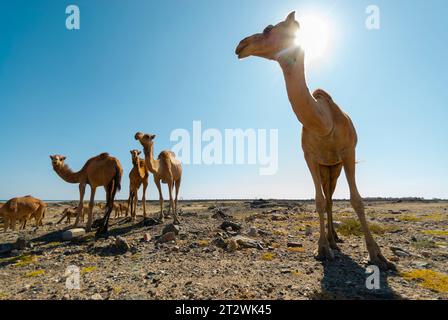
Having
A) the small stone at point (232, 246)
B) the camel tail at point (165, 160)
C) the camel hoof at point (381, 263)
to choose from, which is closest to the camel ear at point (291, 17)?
the camel hoof at point (381, 263)

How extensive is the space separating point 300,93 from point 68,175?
10.2 m

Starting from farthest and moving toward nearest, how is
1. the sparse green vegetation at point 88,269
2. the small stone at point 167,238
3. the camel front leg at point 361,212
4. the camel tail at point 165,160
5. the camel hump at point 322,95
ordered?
1. the camel tail at point 165,160
2. the small stone at point 167,238
3. the camel hump at point 322,95
4. the sparse green vegetation at point 88,269
5. the camel front leg at point 361,212

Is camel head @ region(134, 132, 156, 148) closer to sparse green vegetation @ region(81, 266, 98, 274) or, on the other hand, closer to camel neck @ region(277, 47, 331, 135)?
sparse green vegetation @ region(81, 266, 98, 274)

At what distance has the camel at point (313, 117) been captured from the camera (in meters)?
4.82

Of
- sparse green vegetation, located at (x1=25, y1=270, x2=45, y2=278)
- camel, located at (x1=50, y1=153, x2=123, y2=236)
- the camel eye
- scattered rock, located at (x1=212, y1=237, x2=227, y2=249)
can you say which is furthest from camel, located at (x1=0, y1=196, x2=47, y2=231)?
the camel eye

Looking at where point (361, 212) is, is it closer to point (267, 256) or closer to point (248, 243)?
point (267, 256)

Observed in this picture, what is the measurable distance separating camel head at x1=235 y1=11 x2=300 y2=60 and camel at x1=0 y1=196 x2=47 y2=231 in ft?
51.0

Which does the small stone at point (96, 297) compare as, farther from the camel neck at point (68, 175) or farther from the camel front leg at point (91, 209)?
the camel neck at point (68, 175)

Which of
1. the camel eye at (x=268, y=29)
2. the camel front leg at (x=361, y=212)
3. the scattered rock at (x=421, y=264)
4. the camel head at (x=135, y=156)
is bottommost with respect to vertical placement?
the scattered rock at (x=421, y=264)

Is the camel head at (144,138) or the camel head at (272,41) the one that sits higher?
the camel head at (272,41)

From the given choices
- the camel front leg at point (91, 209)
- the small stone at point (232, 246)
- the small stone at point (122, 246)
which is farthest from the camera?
the camel front leg at point (91, 209)

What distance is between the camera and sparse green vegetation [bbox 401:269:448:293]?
4084 millimetres

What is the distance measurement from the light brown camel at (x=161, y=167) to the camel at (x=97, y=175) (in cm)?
201
